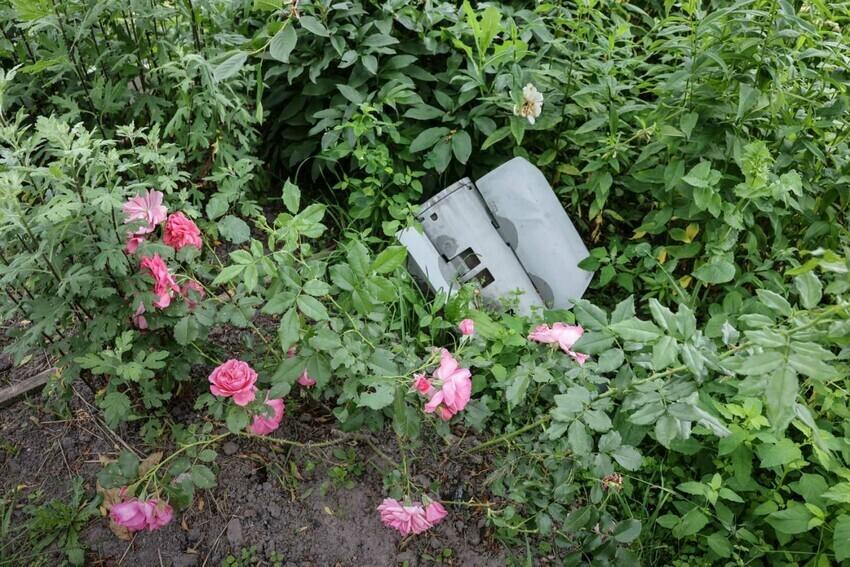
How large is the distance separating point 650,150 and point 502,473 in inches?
46.7

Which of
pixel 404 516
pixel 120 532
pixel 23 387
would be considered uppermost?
pixel 23 387

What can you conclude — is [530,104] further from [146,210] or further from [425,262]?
[146,210]

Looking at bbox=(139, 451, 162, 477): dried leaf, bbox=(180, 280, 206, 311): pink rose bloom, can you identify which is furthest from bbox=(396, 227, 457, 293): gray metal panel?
bbox=(139, 451, 162, 477): dried leaf

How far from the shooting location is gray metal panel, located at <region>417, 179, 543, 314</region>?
239 centimetres

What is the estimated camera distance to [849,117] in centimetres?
213

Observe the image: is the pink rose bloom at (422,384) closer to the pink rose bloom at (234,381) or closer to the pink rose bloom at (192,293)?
the pink rose bloom at (234,381)

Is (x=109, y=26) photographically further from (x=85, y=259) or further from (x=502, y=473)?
(x=502, y=473)

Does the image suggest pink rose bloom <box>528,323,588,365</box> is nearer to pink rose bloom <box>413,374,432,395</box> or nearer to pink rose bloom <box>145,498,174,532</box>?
pink rose bloom <box>413,374,432,395</box>

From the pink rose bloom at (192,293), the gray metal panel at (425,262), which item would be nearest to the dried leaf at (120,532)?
the pink rose bloom at (192,293)

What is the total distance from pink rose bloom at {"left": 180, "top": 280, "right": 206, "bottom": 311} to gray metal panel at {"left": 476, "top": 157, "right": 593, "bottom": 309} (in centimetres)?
121

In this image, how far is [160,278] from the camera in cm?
150

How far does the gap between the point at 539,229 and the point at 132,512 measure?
65.8 inches

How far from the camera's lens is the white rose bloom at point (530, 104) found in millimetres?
2215

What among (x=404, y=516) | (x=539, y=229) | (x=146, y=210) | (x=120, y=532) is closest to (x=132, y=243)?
(x=146, y=210)
